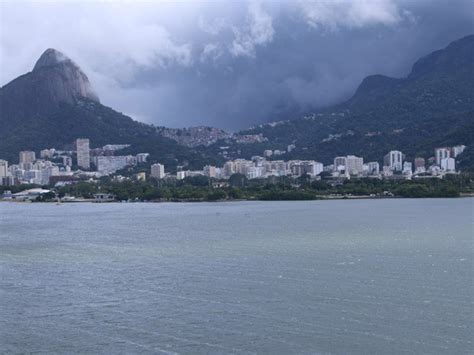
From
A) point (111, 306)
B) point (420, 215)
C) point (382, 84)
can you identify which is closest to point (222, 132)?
point (382, 84)

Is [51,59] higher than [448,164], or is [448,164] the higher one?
[51,59]

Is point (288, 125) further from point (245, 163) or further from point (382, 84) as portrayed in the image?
point (245, 163)

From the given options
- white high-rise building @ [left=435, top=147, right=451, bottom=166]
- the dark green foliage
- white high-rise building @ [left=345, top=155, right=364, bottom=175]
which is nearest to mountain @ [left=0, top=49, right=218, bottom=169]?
white high-rise building @ [left=345, top=155, right=364, bottom=175]

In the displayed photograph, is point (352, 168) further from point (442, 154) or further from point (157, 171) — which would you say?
point (157, 171)

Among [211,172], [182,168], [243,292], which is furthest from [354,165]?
[243,292]

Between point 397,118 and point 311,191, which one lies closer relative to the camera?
point 311,191

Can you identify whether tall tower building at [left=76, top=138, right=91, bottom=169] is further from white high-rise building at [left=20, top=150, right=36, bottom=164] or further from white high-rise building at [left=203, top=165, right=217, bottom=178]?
white high-rise building at [left=203, top=165, right=217, bottom=178]

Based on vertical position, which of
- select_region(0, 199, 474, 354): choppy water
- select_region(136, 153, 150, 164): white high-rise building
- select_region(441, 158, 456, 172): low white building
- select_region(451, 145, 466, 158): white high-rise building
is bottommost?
select_region(0, 199, 474, 354): choppy water
